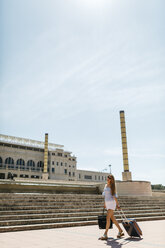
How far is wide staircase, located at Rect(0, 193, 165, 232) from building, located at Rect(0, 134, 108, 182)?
4387cm

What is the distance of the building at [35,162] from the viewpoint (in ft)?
197

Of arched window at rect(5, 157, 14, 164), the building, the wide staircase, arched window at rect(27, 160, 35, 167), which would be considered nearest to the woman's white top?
the wide staircase

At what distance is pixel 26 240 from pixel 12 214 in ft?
10.8

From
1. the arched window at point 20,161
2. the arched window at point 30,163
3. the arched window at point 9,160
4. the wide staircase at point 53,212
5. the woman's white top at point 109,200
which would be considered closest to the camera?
the woman's white top at point 109,200

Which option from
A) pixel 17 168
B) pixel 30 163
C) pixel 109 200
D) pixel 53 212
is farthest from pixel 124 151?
pixel 30 163

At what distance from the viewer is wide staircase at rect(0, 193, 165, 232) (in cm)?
771

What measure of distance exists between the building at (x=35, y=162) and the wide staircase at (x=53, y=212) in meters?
43.9

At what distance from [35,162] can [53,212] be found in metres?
59.2

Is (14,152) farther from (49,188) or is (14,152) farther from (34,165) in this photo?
(49,188)

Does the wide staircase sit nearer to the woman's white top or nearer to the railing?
the woman's white top

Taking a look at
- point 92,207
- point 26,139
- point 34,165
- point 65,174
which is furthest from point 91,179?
point 92,207

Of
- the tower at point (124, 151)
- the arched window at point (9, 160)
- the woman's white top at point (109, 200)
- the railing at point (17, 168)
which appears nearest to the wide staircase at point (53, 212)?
the woman's white top at point (109, 200)

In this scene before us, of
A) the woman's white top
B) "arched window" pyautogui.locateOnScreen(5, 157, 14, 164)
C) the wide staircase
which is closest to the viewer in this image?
the woman's white top

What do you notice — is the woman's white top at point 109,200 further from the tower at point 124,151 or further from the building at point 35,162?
the building at point 35,162
